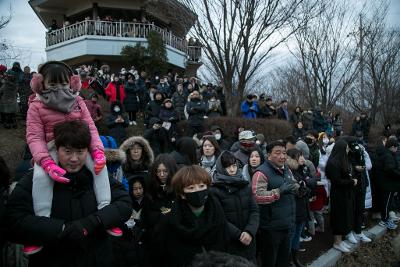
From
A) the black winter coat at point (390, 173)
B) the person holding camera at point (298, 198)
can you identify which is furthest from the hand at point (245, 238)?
the black winter coat at point (390, 173)

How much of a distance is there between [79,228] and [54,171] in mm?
402

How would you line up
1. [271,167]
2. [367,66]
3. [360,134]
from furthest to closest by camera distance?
[367,66]
[360,134]
[271,167]

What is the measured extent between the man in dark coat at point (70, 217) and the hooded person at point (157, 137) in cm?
654

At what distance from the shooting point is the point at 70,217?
2316mm

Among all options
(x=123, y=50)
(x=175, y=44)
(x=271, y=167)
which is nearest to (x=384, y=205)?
(x=271, y=167)

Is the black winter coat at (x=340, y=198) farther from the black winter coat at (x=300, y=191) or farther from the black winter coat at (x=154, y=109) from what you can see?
the black winter coat at (x=154, y=109)

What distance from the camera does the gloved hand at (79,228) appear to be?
217cm

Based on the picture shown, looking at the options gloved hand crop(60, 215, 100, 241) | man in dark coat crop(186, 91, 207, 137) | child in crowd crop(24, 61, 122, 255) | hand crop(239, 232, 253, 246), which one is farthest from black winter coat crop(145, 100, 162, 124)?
gloved hand crop(60, 215, 100, 241)

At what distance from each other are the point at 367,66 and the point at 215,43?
36.2 feet

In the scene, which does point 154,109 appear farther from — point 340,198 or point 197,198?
point 197,198

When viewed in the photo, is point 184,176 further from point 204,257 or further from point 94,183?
point 204,257

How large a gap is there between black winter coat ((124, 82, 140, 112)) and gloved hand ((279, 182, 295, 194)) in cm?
942

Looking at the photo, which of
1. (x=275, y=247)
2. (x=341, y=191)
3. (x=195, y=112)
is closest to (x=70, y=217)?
(x=275, y=247)

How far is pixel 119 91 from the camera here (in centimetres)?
1293
